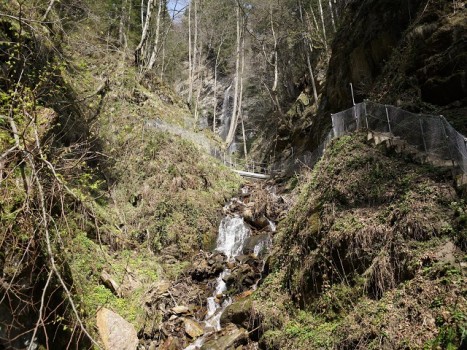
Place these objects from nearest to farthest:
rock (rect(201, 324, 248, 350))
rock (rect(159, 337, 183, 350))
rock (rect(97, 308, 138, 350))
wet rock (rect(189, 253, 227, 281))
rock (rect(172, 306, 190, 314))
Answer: rock (rect(97, 308, 138, 350)) < rock (rect(201, 324, 248, 350)) < rock (rect(159, 337, 183, 350)) < rock (rect(172, 306, 190, 314)) < wet rock (rect(189, 253, 227, 281))

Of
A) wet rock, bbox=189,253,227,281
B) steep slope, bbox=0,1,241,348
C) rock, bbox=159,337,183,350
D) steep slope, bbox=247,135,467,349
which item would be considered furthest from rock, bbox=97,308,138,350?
wet rock, bbox=189,253,227,281

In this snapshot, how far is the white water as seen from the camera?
10047mm

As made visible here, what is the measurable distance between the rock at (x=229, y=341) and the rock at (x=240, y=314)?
0.82ft

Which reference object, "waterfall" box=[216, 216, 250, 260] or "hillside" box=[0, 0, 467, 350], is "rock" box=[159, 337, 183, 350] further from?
"waterfall" box=[216, 216, 250, 260]

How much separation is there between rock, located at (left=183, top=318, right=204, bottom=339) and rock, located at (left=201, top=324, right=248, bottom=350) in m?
0.60

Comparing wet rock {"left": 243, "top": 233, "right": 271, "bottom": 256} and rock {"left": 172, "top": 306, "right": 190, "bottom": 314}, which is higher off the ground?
wet rock {"left": 243, "top": 233, "right": 271, "bottom": 256}

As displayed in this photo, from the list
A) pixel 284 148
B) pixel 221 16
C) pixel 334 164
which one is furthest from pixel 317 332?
pixel 221 16

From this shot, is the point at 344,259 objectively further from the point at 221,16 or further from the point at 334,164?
the point at 221,16

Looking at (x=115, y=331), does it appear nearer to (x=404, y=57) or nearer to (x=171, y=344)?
(x=171, y=344)

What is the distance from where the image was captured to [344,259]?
7.89 metres

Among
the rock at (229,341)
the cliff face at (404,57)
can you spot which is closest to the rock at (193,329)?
the rock at (229,341)

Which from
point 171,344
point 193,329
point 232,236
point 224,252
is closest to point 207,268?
point 224,252

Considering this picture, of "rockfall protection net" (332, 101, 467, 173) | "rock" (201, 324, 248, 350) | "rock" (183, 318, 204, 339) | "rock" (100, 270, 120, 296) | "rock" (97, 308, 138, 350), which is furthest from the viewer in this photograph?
"rock" (100, 270, 120, 296)

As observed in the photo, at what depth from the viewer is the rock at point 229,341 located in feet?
28.3
